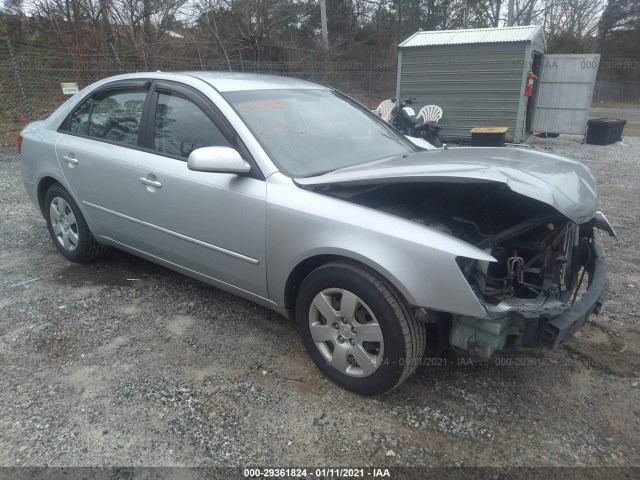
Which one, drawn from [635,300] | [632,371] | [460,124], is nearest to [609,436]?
[632,371]

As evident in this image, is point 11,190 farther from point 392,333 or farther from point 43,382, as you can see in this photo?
point 392,333

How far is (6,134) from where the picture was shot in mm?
11188

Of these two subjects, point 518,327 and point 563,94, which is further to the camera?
point 563,94

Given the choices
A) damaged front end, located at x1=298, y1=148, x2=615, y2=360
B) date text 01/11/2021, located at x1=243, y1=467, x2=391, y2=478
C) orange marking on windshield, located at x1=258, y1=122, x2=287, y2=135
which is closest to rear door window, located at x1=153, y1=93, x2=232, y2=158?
orange marking on windshield, located at x1=258, y1=122, x2=287, y2=135

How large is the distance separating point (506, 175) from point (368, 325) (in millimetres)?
980

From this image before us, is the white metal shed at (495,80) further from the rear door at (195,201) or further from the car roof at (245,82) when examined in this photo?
the rear door at (195,201)

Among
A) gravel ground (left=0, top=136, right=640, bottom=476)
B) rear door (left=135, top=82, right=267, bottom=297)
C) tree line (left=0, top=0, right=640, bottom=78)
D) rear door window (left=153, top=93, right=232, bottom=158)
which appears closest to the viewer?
gravel ground (left=0, top=136, right=640, bottom=476)

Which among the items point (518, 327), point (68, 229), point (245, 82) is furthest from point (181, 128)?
point (518, 327)

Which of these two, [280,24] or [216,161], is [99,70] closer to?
[280,24]

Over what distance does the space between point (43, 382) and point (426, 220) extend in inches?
91.5

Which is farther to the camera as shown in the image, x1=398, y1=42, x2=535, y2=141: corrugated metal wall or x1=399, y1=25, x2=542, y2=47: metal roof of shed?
x1=398, y1=42, x2=535, y2=141: corrugated metal wall

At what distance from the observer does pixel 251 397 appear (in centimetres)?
254

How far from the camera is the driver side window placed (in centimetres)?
343

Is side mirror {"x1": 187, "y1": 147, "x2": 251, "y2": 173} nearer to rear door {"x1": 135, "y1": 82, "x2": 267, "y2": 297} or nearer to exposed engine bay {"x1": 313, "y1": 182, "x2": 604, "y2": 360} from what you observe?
rear door {"x1": 135, "y1": 82, "x2": 267, "y2": 297}
